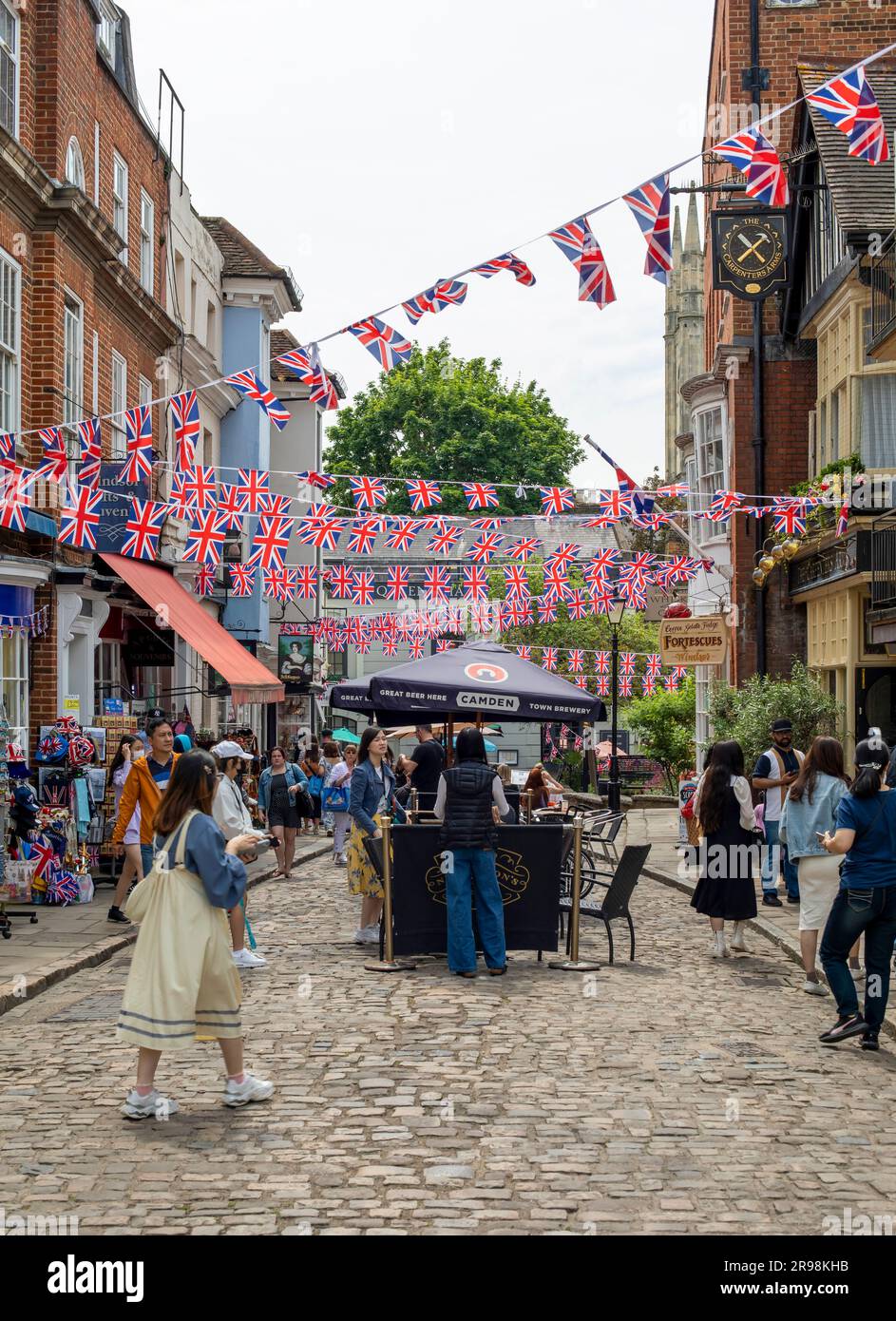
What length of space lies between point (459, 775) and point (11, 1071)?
4.11 m

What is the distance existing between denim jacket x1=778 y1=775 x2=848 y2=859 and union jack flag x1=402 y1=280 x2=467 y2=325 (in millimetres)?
5905

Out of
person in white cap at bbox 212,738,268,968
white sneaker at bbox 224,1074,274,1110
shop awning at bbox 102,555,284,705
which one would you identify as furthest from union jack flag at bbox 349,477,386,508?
white sneaker at bbox 224,1074,274,1110

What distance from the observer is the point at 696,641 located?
22.1m

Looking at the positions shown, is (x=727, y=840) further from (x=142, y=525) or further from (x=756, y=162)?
(x=142, y=525)

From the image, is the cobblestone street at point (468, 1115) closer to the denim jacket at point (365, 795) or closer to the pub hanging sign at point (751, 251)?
the denim jacket at point (365, 795)

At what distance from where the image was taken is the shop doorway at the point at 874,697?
70.0 ft

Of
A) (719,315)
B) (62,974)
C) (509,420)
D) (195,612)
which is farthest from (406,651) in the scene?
(62,974)

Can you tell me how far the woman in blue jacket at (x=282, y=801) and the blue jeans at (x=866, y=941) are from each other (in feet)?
35.1

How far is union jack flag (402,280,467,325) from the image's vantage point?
46.1ft

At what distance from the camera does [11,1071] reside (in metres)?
8.20

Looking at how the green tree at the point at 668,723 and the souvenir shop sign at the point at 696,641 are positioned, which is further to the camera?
the green tree at the point at 668,723

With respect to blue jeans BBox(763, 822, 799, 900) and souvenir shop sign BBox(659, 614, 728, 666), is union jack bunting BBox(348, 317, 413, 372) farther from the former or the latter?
souvenir shop sign BBox(659, 614, 728, 666)

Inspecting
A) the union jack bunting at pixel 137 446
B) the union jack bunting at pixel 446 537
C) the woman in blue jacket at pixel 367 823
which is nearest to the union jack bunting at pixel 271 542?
the union jack bunting at pixel 446 537
